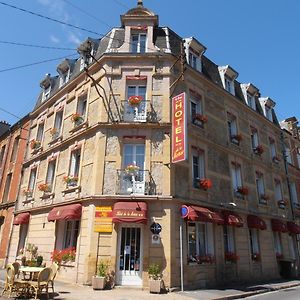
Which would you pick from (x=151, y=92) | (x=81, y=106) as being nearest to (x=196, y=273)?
(x=151, y=92)

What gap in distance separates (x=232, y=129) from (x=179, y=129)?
6.18 metres

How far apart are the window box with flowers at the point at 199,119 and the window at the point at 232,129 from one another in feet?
8.93

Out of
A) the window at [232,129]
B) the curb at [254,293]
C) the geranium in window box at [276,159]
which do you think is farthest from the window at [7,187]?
the geranium in window box at [276,159]

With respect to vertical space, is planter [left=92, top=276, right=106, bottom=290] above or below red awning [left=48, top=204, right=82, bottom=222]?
below

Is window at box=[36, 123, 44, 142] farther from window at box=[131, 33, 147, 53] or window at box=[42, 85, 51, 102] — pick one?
window at box=[131, 33, 147, 53]

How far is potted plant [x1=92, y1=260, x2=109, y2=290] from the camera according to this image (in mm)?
10625

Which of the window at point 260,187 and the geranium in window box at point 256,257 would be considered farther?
the window at point 260,187

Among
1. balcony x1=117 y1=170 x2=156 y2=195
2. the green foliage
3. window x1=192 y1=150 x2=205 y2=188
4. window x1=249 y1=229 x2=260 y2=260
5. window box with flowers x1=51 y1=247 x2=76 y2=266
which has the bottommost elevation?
the green foliage

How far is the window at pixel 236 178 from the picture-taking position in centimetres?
1590

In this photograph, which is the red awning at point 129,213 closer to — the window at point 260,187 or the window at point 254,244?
the window at point 254,244

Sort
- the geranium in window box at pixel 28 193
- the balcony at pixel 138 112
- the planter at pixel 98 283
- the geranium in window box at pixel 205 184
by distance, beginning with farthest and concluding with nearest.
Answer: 1. the geranium in window box at pixel 28 193
2. the geranium in window box at pixel 205 184
3. the balcony at pixel 138 112
4. the planter at pixel 98 283

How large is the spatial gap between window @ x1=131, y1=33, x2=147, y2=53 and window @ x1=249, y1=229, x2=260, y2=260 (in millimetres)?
10850

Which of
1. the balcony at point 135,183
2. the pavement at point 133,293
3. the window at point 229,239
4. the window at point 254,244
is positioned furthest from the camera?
the window at point 254,244

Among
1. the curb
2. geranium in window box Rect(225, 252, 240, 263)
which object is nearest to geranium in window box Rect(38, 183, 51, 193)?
geranium in window box Rect(225, 252, 240, 263)
